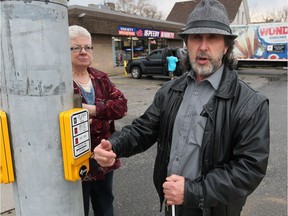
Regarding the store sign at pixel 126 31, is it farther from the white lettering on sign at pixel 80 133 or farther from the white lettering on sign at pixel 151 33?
the white lettering on sign at pixel 80 133

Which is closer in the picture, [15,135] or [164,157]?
[15,135]

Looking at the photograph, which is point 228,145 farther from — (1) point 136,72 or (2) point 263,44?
(2) point 263,44

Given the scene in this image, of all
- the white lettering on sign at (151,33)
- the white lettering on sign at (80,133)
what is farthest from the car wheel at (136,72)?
the white lettering on sign at (80,133)

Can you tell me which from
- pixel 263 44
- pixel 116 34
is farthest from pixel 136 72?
pixel 263 44

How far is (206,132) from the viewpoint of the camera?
1.55 meters

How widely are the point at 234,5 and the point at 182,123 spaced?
124 feet

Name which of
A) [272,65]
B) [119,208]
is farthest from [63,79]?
[272,65]

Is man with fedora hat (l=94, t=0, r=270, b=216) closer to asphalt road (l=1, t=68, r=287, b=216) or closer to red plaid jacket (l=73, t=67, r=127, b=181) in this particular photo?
red plaid jacket (l=73, t=67, r=127, b=181)

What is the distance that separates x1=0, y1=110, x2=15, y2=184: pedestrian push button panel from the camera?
1201 mm

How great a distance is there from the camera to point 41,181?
1.24 metres

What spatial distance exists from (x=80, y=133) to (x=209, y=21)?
940 millimetres

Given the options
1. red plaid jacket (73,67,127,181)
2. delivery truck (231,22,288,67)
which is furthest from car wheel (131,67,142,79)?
red plaid jacket (73,67,127,181)

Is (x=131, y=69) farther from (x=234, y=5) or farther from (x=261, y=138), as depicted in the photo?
(x=234, y=5)

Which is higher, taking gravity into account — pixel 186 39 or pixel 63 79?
pixel 186 39
